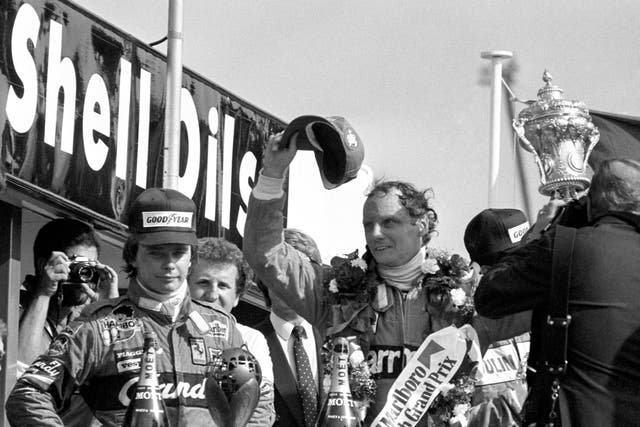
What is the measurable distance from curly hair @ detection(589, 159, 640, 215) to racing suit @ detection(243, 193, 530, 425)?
40.2 inches

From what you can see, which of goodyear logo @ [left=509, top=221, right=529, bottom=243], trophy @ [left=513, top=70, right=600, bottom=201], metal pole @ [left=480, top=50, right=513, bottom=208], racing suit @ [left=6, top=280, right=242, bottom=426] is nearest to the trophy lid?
trophy @ [left=513, top=70, right=600, bottom=201]

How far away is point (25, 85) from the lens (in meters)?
9.37

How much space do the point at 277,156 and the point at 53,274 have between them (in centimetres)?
200

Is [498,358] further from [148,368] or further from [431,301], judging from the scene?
[148,368]

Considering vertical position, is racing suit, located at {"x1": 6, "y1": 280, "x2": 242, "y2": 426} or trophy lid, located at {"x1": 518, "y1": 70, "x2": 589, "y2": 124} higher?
trophy lid, located at {"x1": 518, "y1": 70, "x2": 589, "y2": 124}

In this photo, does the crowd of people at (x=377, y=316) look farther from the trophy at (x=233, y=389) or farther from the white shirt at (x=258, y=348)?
the trophy at (x=233, y=389)

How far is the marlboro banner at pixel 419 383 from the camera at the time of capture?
22.2 ft

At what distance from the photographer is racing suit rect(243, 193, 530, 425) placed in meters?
6.79


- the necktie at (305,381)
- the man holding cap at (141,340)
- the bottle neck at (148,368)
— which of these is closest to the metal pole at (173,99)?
the necktie at (305,381)

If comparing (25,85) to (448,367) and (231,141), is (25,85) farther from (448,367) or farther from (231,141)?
(448,367)

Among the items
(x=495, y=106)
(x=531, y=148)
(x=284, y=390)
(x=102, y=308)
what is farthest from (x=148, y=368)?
(x=495, y=106)

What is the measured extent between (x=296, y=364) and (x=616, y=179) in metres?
2.25

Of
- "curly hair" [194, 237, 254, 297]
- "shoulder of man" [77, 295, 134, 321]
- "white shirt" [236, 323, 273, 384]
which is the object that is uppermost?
"curly hair" [194, 237, 254, 297]

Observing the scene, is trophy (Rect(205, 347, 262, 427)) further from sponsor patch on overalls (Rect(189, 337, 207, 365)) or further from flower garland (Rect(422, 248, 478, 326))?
flower garland (Rect(422, 248, 478, 326))
